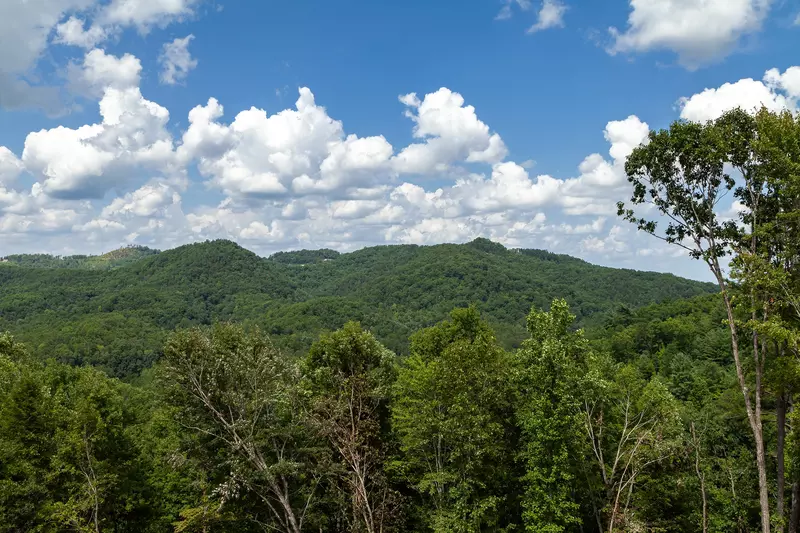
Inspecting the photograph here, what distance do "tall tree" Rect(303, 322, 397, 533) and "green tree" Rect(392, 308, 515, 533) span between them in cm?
140

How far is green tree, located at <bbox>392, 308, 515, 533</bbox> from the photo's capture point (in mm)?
21641

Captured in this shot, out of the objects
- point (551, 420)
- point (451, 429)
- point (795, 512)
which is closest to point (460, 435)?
point (451, 429)

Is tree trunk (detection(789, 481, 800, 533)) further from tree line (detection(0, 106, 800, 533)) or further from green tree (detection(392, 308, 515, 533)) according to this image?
green tree (detection(392, 308, 515, 533))

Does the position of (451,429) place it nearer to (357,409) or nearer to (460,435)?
(460,435)

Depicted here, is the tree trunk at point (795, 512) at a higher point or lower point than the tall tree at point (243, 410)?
lower

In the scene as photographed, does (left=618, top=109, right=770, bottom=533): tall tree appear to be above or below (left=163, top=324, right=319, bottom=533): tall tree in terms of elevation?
above

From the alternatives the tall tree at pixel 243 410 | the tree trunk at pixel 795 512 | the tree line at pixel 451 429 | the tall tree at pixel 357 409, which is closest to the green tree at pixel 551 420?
the tree line at pixel 451 429

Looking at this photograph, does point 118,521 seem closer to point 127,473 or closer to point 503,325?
point 127,473

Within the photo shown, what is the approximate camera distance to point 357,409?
2478 cm

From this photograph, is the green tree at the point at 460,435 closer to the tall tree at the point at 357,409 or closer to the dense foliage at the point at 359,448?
the dense foliage at the point at 359,448

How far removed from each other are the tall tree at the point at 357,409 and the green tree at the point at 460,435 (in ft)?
4.59

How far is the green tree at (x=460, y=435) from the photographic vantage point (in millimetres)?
21641

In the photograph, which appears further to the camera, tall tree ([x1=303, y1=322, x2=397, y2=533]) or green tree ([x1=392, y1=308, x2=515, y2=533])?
green tree ([x1=392, y1=308, x2=515, y2=533])

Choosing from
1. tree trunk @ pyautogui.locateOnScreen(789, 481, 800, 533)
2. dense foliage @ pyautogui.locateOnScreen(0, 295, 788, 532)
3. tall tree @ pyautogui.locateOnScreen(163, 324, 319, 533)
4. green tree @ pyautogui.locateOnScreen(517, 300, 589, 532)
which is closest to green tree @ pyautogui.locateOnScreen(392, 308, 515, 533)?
dense foliage @ pyautogui.locateOnScreen(0, 295, 788, 532)
